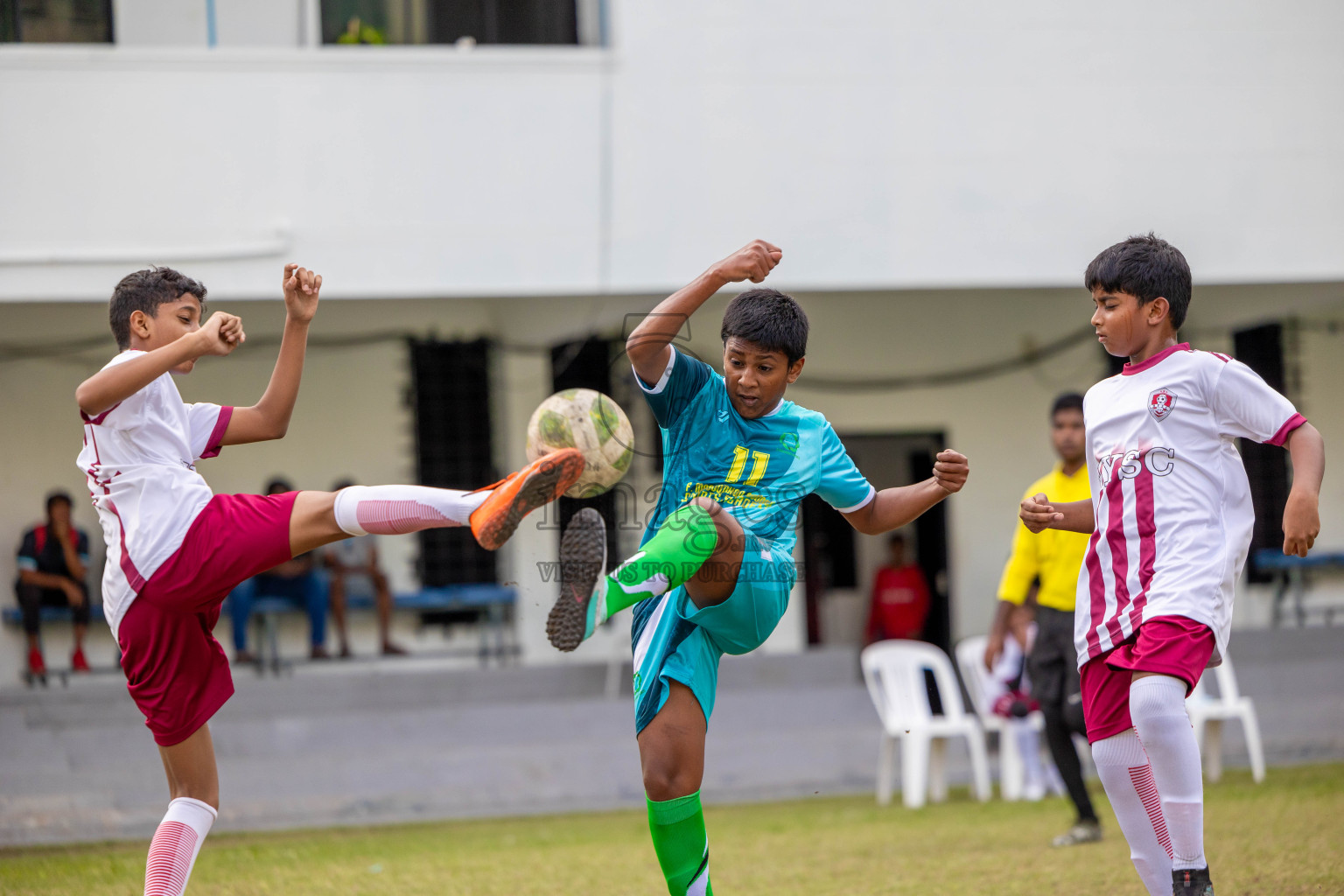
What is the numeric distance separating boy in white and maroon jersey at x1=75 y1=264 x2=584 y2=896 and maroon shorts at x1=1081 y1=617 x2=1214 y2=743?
1578mm

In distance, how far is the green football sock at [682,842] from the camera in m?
3.71

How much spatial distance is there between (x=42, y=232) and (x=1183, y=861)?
8860 millimetres

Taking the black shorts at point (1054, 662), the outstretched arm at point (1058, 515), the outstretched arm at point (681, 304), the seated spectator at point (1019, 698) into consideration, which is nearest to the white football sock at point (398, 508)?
the outstretched arm at point (681, 304)

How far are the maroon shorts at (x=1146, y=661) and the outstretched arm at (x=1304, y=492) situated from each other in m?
0.32

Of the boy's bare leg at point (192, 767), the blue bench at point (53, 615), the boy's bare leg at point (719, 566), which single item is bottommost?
the blue bench at point (53, 615)

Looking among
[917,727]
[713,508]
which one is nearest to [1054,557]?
[917,727]

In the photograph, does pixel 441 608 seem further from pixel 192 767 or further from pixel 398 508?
pixel 398 508

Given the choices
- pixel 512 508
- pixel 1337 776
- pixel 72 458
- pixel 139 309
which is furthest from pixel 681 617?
pixel 72 458

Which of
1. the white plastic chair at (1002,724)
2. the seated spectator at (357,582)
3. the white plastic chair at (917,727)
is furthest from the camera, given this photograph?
the seated spectator at (357,582)

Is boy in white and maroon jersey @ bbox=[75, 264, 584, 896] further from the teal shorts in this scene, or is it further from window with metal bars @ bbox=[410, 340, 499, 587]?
window with metal bars @ bbox=[410, 340, 499, 587]

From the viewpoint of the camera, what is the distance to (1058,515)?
3.96 metres

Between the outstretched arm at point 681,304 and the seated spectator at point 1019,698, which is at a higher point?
the outstretched arm at point 681,304

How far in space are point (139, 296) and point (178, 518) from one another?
655 mm

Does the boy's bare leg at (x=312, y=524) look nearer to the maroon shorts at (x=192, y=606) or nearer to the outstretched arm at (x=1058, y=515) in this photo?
the maroon shorts at (x=192, y=606)
